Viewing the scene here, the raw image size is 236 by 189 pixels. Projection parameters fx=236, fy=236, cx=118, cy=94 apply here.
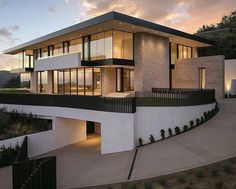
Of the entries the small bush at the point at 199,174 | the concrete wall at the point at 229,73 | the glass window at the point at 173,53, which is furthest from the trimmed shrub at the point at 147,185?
the concrete wall at the point at 229,73

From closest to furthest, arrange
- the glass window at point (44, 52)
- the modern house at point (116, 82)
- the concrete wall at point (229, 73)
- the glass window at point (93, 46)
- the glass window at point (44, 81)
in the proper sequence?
Result: the modern house at point (116, 82)
the glass window at point (93, 46)
the concrete wall at point (229, 73)
the glass window at point (44, 81)
the glass window at point (44, 52)

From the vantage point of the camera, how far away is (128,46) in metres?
22.5

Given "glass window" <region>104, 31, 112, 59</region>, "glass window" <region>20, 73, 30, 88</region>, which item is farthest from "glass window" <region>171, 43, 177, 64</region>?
"glass window" <region>20, 73, 30, 88</region>

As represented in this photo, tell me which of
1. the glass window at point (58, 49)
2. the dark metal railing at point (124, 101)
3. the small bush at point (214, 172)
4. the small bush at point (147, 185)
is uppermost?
the glass window at point (58, 49)

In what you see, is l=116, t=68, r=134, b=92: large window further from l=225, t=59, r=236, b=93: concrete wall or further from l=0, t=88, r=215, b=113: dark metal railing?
l=225, t=59, r=236, b=93: concrete wall

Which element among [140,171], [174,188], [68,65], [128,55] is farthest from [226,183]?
[68,65]

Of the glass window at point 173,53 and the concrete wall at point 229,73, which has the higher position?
the glass window at point 173,53

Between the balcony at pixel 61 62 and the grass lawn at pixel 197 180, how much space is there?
16.1 meters

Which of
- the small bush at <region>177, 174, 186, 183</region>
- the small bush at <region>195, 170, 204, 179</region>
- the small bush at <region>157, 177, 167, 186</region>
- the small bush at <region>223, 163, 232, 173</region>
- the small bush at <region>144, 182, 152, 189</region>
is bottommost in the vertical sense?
the small bush at <region>144, 182, 152, 189</region>

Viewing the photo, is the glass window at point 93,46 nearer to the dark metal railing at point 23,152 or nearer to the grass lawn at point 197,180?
the dark metal railing at point 23,152

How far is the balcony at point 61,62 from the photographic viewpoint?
22.7 meters

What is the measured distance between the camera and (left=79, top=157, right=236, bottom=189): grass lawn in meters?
7.15

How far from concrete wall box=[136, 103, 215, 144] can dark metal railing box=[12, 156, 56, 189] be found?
6344mm

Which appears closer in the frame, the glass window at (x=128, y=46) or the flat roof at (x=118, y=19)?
the flat roof at (x=118, y=19)
